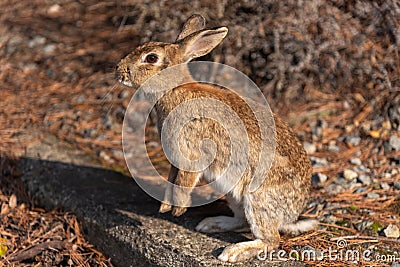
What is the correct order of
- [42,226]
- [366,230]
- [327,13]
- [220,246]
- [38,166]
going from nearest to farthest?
1. [220,246]
2. [366,230]
3. [42,226]
4. [38,166]
5. [327,13]

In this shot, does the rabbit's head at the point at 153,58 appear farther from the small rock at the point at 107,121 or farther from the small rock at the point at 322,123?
the small rock at the point at 322,123

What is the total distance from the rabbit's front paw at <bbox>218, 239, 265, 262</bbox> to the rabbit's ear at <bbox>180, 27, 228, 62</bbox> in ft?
3.98

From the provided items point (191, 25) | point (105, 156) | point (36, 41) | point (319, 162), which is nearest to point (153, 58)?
point (191, 25)

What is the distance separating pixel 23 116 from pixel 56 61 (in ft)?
3.86

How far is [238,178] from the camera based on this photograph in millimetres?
3900

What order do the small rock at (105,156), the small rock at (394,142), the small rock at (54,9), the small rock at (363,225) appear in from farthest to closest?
the small rock at (54,9) → the small rock at (105,156) → the small rock at (394,142) → the small rock at (363,225)

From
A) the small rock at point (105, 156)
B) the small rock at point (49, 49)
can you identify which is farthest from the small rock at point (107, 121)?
the small rock at point (49, 49)

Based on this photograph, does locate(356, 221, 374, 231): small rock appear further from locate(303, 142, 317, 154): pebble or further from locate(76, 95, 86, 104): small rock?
locate(76, 95, 86, 104): small rock

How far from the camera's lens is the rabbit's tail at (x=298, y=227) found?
403cm

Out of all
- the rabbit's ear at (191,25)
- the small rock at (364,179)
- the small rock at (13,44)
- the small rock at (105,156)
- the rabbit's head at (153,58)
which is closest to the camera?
the rabbit's head at (153,58)

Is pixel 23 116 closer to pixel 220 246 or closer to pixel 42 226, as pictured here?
pixel 42 226

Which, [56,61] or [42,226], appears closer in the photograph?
[42,226]

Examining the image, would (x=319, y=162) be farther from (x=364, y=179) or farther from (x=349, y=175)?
(x=364, y=179)

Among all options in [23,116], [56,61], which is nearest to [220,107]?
[23,116]
